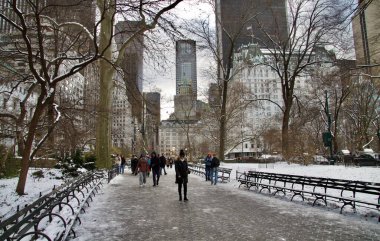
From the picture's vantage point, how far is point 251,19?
30.8 m

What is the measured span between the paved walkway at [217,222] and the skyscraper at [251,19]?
810 inches

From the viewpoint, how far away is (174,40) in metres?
11.8

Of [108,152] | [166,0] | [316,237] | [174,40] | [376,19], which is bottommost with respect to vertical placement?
[316,237]

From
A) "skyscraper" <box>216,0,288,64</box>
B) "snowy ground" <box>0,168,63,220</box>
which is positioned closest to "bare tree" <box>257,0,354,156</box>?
"skyscraper" <box>216,0,288,64</box>

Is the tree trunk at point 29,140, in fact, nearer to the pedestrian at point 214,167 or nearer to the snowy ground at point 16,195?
the snowy ground at point 16,195

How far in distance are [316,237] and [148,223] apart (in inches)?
150

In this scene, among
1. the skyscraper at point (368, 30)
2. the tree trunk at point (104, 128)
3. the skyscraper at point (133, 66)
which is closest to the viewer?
the skyscraper at point (133, 66)

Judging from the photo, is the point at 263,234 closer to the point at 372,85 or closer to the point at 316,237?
the point at 316,237

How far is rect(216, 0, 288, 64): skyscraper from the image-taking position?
96.1ft

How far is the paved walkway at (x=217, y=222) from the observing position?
23.4 feet

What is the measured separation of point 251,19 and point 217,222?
25469 mm

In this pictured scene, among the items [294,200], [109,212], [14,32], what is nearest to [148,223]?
[109,212]

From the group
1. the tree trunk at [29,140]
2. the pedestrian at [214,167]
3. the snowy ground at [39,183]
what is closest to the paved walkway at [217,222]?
the snowy ground at [39,183]

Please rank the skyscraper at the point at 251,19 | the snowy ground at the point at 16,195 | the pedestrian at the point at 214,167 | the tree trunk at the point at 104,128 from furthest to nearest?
1. the skyscraper at the point at 251,19
2. the tree trunk at the point at 104,128
3. the pedestrian at the point at 214,167
4. the snowy ground at the point at 16,195
